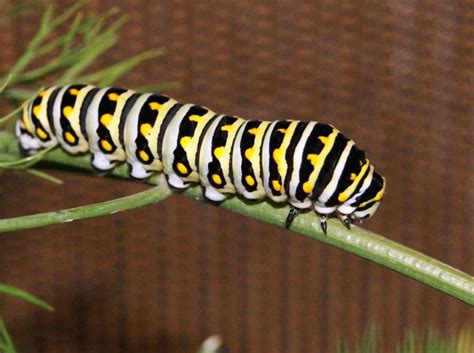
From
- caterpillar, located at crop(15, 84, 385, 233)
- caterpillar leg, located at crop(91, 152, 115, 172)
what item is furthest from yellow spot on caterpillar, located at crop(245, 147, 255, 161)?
caterpillar leg, located at crop(91, 152, 115, 172)

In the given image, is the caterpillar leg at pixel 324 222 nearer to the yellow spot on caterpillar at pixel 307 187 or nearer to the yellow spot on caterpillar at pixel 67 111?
the yellow spot on caterpillar at pixel 307 187

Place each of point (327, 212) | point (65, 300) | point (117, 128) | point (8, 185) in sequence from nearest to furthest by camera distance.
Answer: point (327, 212) → point (117, 128) → point (8, 185) → point (65, 300)

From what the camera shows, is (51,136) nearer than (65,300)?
Yes

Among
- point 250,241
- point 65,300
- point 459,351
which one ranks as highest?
point 459,351

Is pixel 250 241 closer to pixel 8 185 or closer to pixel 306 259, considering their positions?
pixel 306 259

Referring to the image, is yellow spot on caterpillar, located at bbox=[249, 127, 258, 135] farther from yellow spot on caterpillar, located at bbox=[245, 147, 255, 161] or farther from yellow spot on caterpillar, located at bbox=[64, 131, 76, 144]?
yellow spot on caterpillar, located at bbox=[64, 131, 76, 144]

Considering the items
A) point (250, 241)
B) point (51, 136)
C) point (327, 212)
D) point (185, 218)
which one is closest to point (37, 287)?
point (185, 218)

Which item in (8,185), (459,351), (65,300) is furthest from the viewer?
(65,300)
